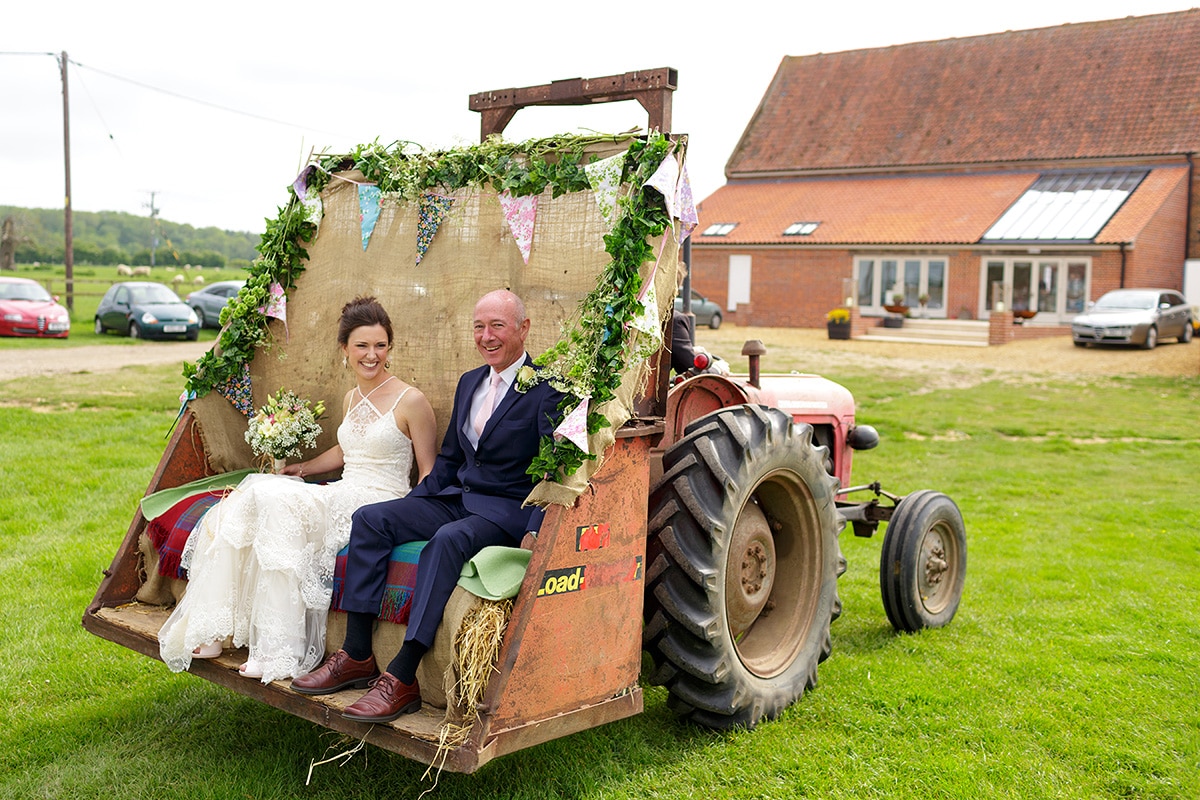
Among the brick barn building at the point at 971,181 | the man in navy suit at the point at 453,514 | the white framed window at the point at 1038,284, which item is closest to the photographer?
the man in navy suit at the point at 453,514

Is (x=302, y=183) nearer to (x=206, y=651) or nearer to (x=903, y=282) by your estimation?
(x=206, y=651)

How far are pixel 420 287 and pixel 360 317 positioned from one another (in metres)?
0.40

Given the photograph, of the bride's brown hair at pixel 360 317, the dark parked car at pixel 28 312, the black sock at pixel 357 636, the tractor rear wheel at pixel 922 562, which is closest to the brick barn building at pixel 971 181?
the dark parked car at pixel 28 312

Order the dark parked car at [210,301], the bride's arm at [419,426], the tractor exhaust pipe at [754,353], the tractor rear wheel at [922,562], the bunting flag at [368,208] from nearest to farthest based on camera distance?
the bride's arm at [419,426] < the bunting flag at [368,208] < the tractor exhaust pipe at [754,353] < the tractor rear wheel at [922,562] < the dark parked car at [210,301]

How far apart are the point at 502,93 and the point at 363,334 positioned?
4.66 ft

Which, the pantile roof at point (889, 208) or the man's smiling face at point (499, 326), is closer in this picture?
the man's smiling face at point (499, 326)

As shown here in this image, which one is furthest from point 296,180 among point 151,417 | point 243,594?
point 151,417

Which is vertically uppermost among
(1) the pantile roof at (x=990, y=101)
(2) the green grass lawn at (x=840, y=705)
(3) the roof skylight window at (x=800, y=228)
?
(1) the pantile roof at (x=990, y=101)

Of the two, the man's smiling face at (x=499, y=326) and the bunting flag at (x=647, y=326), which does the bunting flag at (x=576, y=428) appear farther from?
the man's smiling face at (x=499, y=326)

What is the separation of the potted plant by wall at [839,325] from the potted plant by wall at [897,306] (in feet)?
13.6

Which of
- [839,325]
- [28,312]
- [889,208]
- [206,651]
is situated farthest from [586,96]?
[889,208]

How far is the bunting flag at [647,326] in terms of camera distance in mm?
4043

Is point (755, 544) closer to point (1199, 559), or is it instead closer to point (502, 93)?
point (502, 93)

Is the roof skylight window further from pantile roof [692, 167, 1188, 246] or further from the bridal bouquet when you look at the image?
the bridal bouquet
